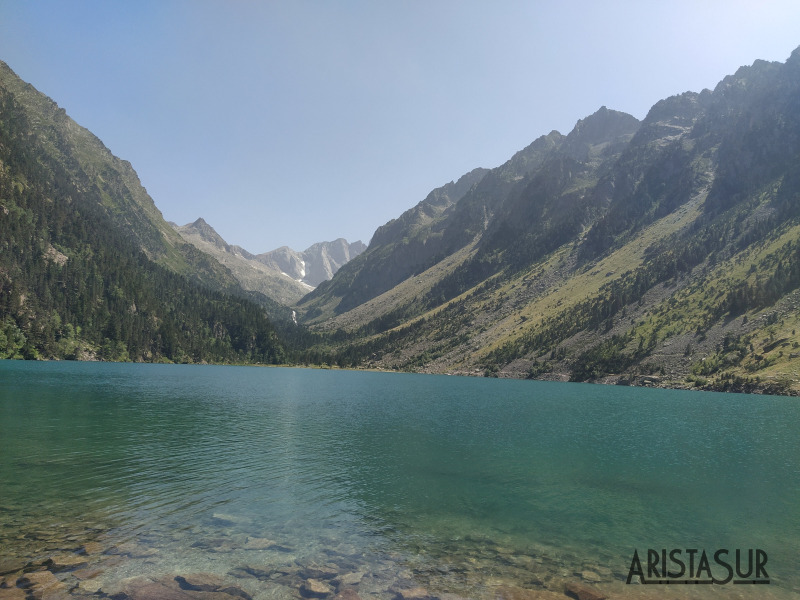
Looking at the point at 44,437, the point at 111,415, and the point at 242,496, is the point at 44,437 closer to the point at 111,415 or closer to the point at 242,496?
the point at 111,415

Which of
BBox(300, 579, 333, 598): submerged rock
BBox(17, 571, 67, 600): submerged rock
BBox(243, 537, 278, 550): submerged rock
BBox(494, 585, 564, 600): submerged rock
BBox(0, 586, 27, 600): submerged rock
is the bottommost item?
BBox(243, 537, 278, 550): submerged rock

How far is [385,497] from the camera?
1267 inches

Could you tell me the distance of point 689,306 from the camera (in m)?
189

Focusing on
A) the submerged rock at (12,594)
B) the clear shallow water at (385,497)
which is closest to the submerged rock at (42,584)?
the submerged rock at (12,594)

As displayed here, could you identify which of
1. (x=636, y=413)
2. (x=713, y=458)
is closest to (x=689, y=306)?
(x=636, y=413)

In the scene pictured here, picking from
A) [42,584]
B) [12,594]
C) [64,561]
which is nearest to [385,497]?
[64,561]

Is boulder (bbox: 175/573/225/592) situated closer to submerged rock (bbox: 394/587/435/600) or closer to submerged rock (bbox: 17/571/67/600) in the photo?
submerged rock (bbox: 17/571/67/600)

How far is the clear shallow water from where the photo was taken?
21203mm

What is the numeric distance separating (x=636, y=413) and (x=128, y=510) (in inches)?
3380

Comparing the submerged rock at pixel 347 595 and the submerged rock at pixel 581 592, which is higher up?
the submerged rock at pixel 581 592

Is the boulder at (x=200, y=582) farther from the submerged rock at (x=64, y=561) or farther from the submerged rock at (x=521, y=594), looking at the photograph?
the submerged rock at (x=521, y=594)

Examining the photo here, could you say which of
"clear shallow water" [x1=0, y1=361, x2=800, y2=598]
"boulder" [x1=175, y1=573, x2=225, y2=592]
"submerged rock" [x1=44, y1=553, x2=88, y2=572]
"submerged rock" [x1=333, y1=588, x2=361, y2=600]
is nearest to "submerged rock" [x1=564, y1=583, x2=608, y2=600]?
"clear shallow water" [x1=0, y1=361, x2=800, y2=598]

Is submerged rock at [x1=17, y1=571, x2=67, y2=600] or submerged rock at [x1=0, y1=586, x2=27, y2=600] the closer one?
submerged rock at [x1=0, y1=586, x2=27, y2=600]

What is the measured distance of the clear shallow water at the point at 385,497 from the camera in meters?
21.2
